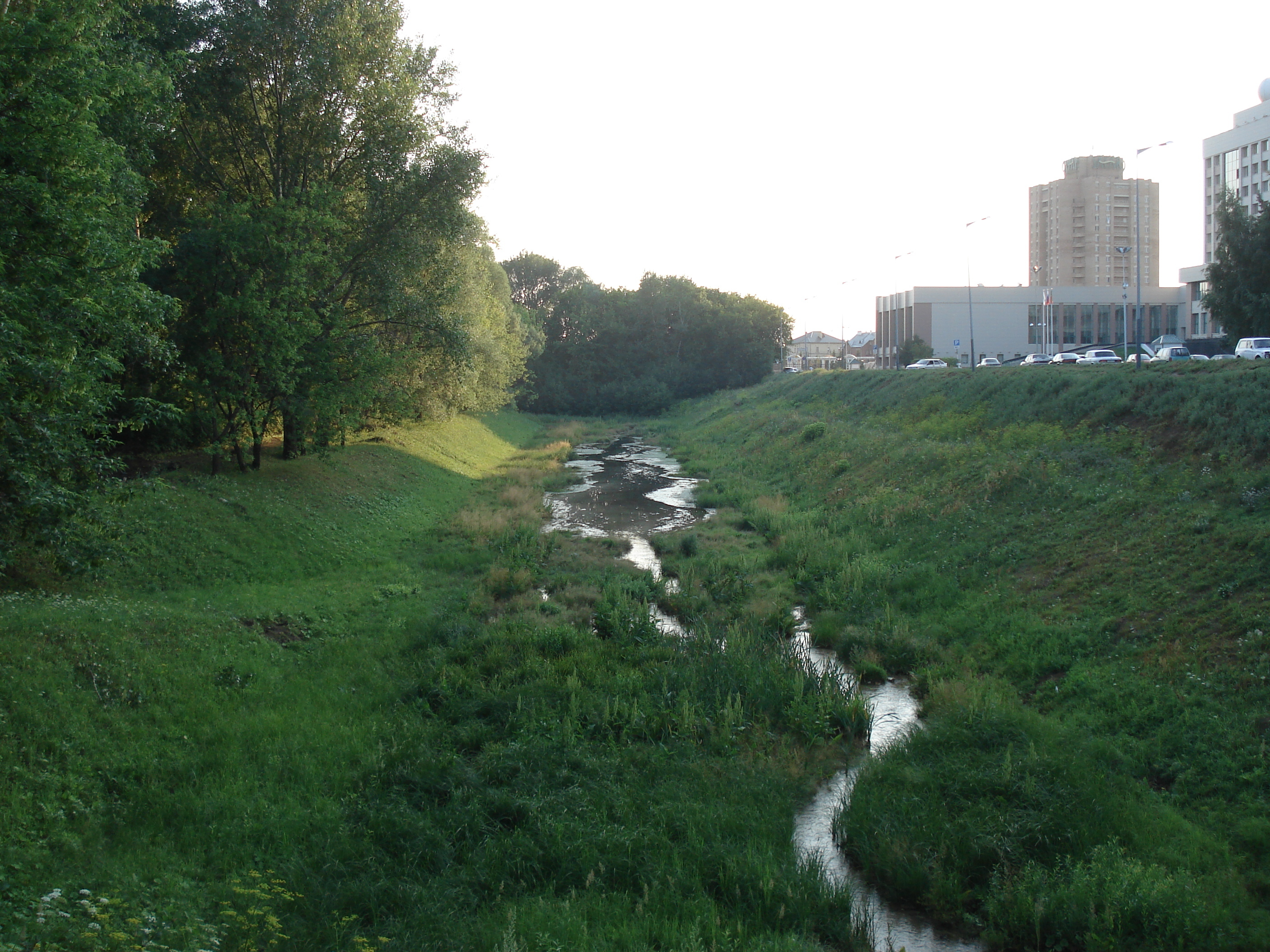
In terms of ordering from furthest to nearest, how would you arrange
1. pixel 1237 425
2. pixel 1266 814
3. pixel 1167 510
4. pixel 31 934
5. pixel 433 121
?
pixel 433 121, pixel 1237 425, pixel 1167 510, pixel 1266 814, pixel 31 934

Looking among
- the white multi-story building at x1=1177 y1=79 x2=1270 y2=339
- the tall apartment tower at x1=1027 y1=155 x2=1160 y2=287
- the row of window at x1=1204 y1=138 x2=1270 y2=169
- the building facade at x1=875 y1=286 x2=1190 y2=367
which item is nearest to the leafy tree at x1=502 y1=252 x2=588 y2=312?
the building facade at x1=875 y1=286 x2=1190 y2=367

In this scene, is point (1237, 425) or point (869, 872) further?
point (1237, 425)

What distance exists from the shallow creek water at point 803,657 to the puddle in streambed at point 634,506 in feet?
0.20

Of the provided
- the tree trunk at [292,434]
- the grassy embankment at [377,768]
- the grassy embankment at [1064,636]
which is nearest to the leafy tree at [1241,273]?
the grassy embankment at [1064,636]

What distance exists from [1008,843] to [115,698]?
33.6 feet

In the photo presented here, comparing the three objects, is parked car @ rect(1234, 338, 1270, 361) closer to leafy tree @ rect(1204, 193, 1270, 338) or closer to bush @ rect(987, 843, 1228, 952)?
leafy tree @ rect(1204, 193, 1270, 338)

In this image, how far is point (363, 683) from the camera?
42.9ft

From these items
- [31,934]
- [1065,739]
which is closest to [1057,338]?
[1065,739]

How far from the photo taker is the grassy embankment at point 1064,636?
8.50 meters

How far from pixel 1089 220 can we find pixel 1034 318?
6609 cm

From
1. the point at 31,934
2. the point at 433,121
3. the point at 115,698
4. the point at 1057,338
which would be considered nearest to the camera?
the point at 31,934

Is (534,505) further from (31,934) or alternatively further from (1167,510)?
(31,934)

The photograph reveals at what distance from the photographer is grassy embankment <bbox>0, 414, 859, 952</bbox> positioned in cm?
777

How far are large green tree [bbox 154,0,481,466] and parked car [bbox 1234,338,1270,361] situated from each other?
121ft
